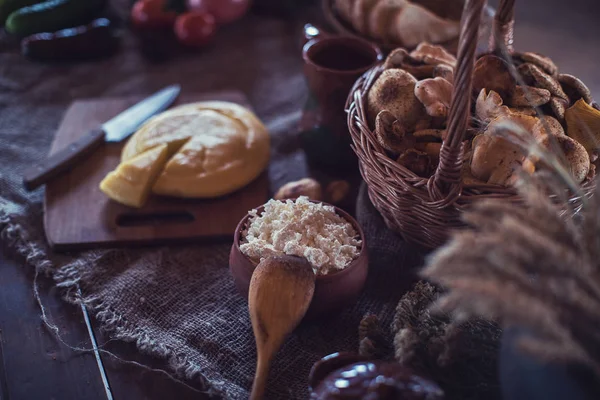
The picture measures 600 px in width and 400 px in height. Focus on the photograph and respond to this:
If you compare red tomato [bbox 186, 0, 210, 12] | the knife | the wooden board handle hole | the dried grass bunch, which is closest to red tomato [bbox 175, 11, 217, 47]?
red tomato [bbox 186, 0, 210, 12]

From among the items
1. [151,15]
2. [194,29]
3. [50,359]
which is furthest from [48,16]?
[50,359]

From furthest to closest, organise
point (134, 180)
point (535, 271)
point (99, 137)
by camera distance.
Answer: point (99, 137), point (134, 180), point (535, 271)

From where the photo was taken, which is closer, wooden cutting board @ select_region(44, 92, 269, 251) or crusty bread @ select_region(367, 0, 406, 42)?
wooden cutting board @ select_region(44, 92, 269, 251)

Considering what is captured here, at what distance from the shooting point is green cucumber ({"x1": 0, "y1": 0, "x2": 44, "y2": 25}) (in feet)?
5.29

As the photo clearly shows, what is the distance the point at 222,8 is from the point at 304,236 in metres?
1.06

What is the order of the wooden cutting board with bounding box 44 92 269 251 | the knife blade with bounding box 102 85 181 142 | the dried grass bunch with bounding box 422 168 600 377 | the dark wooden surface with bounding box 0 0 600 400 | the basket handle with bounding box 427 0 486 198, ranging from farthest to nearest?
the knife blade with bounding box 102 85 181 142 → the wooden cutting board with bounding box 44 92 269 251 → the dark wooden surface with bounding box 0 0 600 400 → the basket handle with bounding box 427 0 486 198 → the dried grass bunch with bounding box 422 168 600 377

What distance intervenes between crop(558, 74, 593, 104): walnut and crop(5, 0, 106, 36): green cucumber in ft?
4.15

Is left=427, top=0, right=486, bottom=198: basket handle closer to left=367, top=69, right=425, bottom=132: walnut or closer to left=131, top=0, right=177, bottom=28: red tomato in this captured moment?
left=367, top=69, right=425, bottom=132: walnut

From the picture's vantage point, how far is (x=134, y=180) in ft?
3.40

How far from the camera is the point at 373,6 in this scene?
1.28 m

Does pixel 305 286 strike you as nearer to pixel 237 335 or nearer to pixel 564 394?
pixel 237 335

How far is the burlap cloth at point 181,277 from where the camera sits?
2.70ft

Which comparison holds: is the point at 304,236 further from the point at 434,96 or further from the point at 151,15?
the point at 151,15

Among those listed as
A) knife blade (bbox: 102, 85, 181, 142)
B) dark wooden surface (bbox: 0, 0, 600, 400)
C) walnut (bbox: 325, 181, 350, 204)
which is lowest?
dark wooden surface (bbox: 0, 0, 600, 400)
